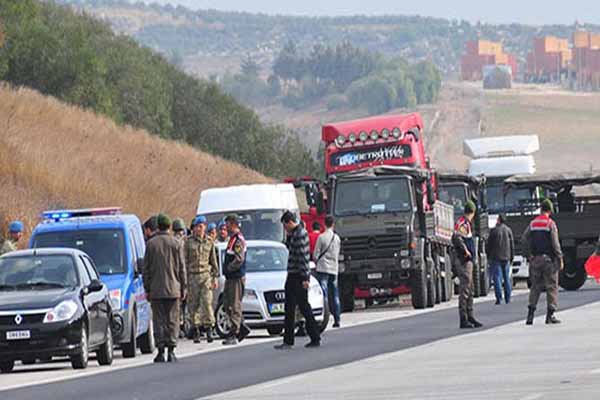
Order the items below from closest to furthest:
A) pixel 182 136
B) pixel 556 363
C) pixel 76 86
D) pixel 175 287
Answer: pixel 556 363 → pixel 175 287 → pixel 76 86 → pixel 182 136

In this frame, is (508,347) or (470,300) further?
(470,300)

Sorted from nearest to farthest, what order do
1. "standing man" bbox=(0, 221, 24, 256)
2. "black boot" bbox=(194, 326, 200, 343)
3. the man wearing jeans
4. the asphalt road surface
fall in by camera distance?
the asphalt road surface, "standing man" bbox=(0, 221, 24, 256), "black boot" bbox=(194, 326, 200, 343), the man wearing jeans

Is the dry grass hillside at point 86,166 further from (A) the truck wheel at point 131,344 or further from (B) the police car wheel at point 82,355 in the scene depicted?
(B) the police car wheel at point 82,355

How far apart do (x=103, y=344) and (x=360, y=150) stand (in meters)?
20.6

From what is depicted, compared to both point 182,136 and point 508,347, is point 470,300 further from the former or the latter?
point 182,136

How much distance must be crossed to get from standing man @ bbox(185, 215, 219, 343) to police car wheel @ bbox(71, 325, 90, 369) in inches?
221

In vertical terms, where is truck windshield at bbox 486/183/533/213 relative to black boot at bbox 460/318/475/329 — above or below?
above

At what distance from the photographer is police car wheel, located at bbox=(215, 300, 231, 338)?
32844 millimetres

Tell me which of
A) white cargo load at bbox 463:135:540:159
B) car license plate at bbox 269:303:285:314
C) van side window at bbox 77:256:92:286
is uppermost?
white cargo load at bbox 463:135:540:159

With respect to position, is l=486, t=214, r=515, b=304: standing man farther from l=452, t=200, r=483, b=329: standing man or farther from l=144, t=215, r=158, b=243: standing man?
l=144, t=215, r=158, b=243: standing man

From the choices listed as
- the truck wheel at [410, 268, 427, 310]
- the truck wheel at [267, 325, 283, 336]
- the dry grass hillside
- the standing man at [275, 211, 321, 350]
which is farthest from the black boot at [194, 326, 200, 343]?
the dry grass hillside

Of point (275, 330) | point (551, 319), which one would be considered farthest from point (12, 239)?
point (551, 319)

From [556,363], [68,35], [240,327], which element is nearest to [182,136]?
[68,35]

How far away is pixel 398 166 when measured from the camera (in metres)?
45.0
